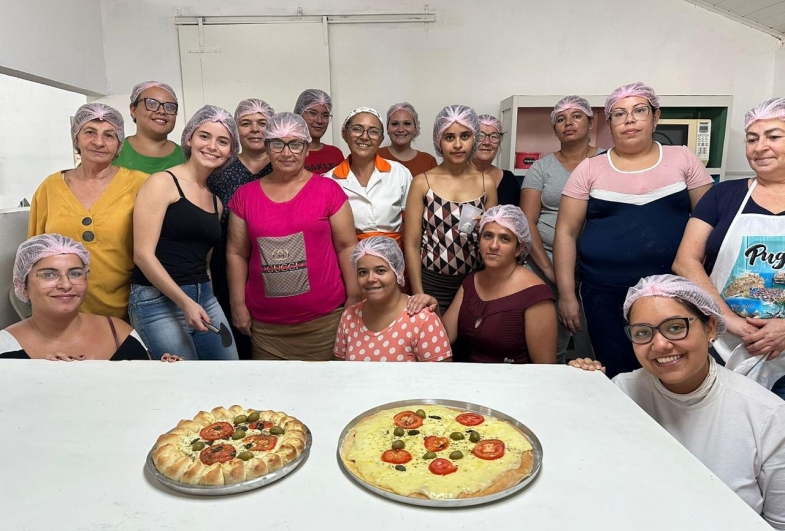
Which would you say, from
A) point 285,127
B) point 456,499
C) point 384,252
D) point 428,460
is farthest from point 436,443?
point 285,127

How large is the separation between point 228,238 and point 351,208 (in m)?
0.58

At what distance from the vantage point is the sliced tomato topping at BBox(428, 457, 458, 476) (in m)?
1.12

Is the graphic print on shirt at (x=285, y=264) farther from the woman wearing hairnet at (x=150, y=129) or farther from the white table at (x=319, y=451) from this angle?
the woman wearing hairnet at (x=150, y=129)

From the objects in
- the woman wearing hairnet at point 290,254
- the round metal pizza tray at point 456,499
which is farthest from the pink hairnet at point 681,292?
the woman wearing hairnet at point 290,254

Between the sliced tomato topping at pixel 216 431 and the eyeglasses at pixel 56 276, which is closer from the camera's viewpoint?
the sliced tomato topping at pixel 216 431

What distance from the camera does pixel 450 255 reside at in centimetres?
245

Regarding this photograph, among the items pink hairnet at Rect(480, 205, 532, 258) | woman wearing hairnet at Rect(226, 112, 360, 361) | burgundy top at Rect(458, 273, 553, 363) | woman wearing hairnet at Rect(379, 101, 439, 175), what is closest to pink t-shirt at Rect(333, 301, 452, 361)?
burgundy top at Rect(458, 273, 553, 363)

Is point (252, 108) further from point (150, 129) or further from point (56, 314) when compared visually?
point (56, 314)

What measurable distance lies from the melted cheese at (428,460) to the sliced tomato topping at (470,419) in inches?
0.4

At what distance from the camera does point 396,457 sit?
116cm

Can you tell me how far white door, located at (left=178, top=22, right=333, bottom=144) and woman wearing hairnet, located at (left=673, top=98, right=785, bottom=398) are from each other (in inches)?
123

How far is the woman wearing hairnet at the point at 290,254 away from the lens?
224 cm

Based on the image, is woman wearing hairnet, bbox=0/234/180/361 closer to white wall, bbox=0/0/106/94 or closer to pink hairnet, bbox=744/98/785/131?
white wall, bbox=0/0/106/94

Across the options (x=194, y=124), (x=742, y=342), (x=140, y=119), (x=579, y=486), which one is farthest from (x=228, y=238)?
(x=742, y=342)
